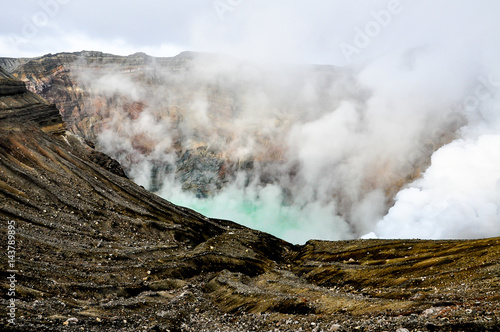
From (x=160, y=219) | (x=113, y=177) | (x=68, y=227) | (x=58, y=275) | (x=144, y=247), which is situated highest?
(x=113, y=177)

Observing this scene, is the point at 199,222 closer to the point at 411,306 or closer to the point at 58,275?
the point at 58,275

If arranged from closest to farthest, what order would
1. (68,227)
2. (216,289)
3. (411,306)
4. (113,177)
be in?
(411,306)
(216,289)
(68,227)
(113,177)

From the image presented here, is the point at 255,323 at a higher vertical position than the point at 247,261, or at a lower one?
lower

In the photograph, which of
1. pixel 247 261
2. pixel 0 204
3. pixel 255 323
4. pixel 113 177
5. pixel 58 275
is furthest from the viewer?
pixel 113 177

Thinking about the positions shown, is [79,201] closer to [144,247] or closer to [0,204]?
[0,204]

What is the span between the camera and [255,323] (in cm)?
3077

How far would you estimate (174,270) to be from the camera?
52.7 meters

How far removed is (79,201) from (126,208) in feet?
36.2

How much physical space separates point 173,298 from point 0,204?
34.3 metres

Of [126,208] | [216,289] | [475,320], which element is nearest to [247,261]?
[216,289]

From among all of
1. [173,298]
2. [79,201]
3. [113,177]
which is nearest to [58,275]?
[173,298]

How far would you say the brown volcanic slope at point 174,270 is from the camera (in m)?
26.3

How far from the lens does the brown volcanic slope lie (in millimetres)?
26297

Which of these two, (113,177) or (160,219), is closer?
(160,219)
